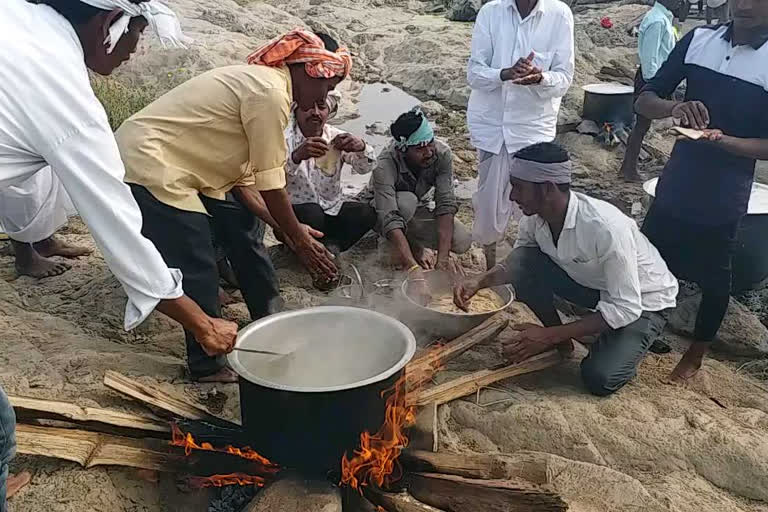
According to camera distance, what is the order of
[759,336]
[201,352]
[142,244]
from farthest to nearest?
[759,336], [201,352], [142,244]

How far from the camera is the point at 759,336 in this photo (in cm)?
413

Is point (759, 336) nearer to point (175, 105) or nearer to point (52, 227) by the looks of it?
point (175, 105)

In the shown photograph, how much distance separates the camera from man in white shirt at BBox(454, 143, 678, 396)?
3293 millimetres

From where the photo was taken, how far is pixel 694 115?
334cm

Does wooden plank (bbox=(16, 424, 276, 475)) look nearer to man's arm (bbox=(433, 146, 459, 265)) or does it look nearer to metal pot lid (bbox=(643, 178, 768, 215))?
man's arm (bbox=(433, 146, 459, 265))

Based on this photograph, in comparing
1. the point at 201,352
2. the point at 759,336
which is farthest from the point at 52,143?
the point at 759,336

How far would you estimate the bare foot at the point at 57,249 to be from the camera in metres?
4.52

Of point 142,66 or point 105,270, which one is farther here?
point 142,66

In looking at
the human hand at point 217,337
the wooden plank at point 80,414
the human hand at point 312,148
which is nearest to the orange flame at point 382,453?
the human hand at point 217,337

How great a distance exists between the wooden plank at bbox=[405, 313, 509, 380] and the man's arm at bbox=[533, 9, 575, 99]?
1590mm

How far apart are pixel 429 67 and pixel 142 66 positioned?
5.00 meters

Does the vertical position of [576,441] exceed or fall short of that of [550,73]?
it falls short

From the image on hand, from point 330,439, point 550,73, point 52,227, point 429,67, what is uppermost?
point 550,73

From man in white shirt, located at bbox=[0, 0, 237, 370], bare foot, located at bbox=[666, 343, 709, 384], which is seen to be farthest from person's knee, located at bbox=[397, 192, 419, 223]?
man in white shirt, located at bbox=[0, 0, 237, 370]
